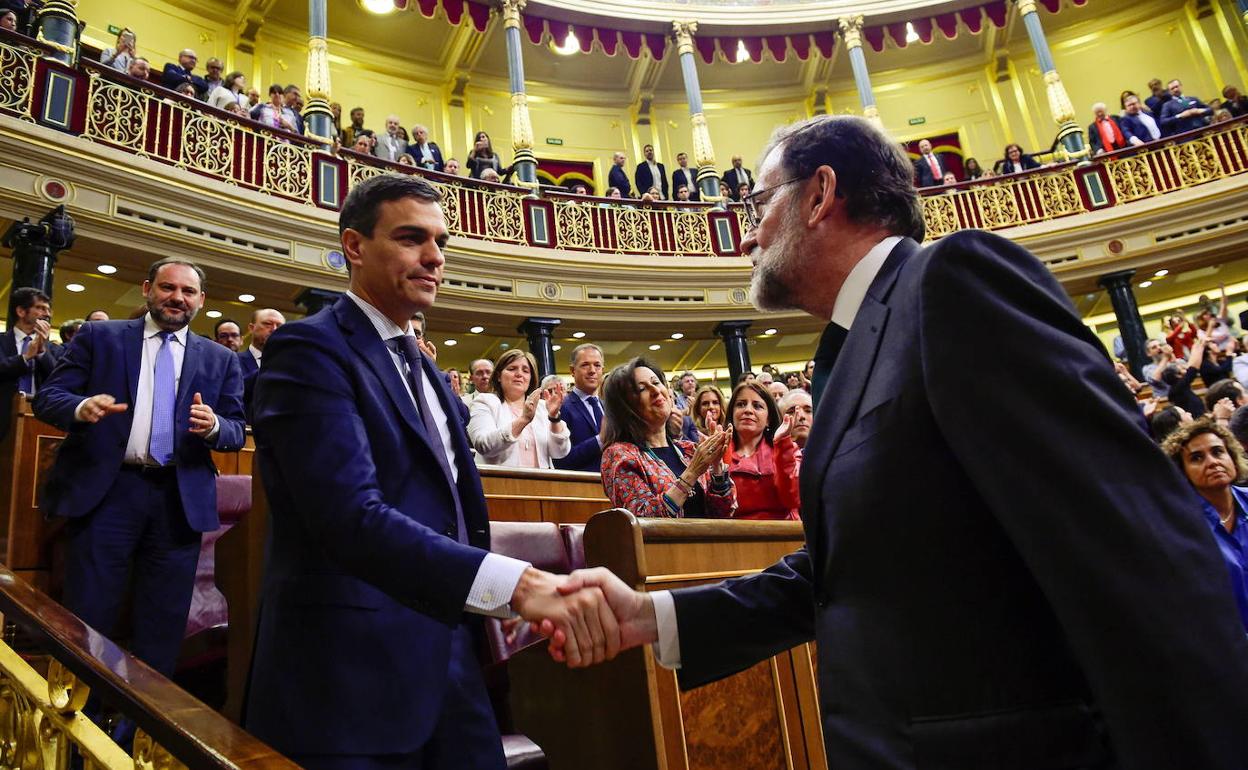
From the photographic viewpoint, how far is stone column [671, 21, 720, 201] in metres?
10.3

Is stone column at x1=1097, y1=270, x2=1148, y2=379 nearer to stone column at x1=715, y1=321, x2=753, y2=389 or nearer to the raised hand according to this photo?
stone column at x1=715, y1=321, x2=753, y2=389

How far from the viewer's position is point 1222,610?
0.75 m

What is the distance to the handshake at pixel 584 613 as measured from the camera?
1194 mm

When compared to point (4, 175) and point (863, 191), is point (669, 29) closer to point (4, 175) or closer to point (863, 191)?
point (4, 175)

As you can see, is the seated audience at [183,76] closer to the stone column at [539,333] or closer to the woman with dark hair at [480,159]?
the woman with dark hair at [480,159]

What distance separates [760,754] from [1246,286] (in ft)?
40.4

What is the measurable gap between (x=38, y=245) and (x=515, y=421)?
163 inches

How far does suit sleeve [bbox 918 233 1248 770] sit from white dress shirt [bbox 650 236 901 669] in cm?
23

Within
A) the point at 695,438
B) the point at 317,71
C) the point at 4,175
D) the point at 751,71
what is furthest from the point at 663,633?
the point at 751,71

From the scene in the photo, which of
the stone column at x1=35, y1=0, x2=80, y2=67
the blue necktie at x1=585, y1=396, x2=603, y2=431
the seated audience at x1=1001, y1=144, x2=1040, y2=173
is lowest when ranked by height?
the blue necktie at x1=585, y1=396, x2=603, y2=431

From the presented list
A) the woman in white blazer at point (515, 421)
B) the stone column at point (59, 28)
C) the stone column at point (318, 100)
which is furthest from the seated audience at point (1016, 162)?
the stone column at point (59, 28)

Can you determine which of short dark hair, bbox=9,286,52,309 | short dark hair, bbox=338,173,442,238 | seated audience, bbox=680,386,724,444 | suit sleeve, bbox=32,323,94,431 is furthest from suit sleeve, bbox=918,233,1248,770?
short dark hair, bbox=9,286,52,309

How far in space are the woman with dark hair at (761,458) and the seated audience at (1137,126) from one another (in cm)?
902

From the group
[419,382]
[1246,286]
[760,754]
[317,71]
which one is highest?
[317,71]
